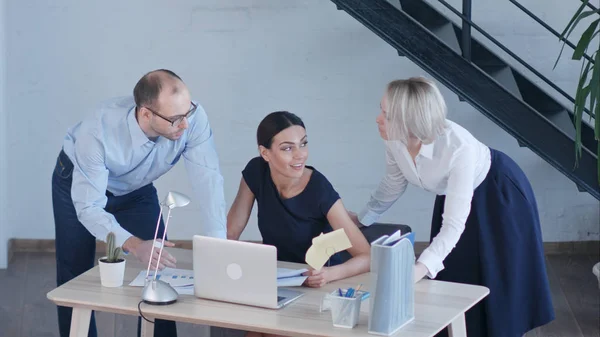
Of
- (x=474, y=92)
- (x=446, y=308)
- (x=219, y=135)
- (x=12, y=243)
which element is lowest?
(x=12, y=243)

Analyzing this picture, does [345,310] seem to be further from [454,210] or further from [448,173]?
[448,173]

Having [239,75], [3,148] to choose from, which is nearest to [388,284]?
[239,75]

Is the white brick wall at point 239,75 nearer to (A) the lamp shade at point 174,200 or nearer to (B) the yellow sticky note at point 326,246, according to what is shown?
(A) the lamp shade at point 174,200

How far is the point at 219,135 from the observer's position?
520cm

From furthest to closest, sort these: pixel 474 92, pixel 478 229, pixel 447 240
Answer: pixel 474 92 → pixel 478 229 → pixel 447 240

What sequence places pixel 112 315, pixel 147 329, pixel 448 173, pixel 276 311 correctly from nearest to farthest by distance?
pixel 276 311, pixel 448 173, pixel 147 329, pixel 112 315

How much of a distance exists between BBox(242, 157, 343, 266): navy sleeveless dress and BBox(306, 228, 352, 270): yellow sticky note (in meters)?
0.50

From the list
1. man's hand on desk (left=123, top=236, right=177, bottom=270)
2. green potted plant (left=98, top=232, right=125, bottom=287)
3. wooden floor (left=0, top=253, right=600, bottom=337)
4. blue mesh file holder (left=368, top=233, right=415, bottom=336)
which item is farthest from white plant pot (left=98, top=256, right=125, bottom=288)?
wooden floor (left=0, top=253, right=600, bottom=337)

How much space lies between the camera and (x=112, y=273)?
9.33 ft

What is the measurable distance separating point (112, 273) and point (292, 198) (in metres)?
0.73

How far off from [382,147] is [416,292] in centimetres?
245

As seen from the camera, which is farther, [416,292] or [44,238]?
[44,238]

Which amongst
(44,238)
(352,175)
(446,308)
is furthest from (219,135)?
(446,308)

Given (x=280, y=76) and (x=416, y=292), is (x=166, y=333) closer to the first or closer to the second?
(x=416, y=292)
